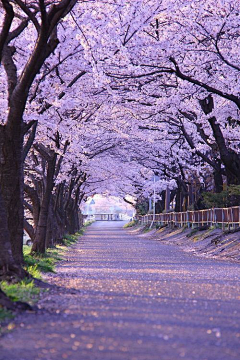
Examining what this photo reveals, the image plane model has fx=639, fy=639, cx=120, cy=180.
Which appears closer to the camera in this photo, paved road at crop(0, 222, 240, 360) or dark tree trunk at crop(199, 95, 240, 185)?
paved road at crop(0, 222, 240, 360)

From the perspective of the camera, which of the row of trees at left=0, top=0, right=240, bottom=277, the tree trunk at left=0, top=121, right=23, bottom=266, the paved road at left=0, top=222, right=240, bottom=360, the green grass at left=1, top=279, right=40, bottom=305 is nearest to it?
the paved road at left=0, top=222, right=240, bottom=360

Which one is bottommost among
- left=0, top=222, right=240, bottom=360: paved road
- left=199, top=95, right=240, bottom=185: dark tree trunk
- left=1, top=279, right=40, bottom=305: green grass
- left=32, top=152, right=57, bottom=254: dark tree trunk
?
left=0, top=222, right=240, bottom=360: paved road

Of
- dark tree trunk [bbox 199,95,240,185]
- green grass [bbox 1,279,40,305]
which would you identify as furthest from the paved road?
dark tree trunk [bbox 199,95,240,185]

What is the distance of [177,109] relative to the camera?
27.1m

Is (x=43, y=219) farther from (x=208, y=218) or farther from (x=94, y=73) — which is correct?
(x=208, y=218)

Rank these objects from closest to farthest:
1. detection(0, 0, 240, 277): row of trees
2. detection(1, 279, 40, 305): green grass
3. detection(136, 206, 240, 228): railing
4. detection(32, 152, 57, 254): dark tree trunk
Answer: detection(1, 279, 40, 305): green grass, detection(0, 0, 240, 277): row of trees, detection(32, 152, 57, 254): dark tree trunk, detection(136, 206, 240, 228): railing

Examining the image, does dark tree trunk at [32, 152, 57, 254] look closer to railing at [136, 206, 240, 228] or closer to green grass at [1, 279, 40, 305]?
railing at [136, 206, 240, 228]

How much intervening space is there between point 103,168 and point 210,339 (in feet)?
130

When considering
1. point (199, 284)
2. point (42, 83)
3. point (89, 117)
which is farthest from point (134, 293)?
point (89, 117)

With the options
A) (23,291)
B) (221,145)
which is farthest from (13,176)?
(221,145)

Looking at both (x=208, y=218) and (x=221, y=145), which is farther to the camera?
(x=208, y=218)

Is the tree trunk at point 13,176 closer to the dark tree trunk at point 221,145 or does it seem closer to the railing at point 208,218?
A: the dark tree trunk at point 221,145

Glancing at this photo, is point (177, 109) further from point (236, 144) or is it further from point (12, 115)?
point (12, 115)

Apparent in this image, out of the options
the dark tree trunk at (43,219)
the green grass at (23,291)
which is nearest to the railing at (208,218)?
the dark tree trunk at (43,219)
